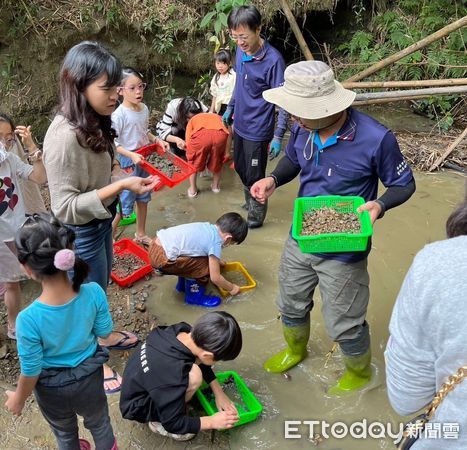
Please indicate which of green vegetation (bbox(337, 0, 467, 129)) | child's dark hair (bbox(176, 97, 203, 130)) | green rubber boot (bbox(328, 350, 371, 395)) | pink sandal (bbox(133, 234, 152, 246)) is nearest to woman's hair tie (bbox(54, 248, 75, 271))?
green rubber boot (bbox(328, 350, 371, 395))

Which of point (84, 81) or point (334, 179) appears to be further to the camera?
point (334, 179)

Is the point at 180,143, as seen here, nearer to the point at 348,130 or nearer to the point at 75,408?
the point at 348,130

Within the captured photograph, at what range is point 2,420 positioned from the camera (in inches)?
113

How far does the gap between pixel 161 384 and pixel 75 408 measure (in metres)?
0.41

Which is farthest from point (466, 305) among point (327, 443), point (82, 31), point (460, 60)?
point (460, 60)

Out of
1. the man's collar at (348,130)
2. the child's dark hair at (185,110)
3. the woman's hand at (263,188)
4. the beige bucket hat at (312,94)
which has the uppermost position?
the beige bucket hat at (312,94)

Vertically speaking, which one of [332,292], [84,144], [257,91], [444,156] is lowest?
[444,156]

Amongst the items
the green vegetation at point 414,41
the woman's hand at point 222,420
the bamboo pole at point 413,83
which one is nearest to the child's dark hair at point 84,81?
the woman's hand at point 222,420

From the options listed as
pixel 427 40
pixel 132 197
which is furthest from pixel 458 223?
pixel 427 40

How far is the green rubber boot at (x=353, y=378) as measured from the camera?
3.03 m

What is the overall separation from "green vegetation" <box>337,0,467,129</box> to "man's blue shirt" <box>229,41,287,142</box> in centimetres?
292

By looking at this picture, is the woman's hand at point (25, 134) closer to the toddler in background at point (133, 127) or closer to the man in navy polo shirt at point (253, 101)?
the toddler in background at point (133, 127)

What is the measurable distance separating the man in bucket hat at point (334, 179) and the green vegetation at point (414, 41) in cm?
442

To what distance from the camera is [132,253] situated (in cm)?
427
